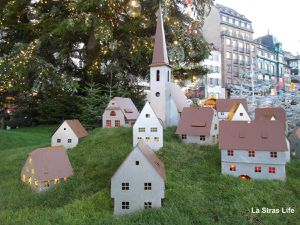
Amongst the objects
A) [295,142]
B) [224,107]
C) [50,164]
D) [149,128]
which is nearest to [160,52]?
[149,128]

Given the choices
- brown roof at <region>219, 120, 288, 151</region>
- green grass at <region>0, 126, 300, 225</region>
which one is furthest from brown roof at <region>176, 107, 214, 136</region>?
brown roof at <region>219, 120, 288, 151</region>

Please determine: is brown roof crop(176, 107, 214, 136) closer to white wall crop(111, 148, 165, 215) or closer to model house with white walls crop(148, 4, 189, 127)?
model house with white walls crop(148, 4, 189, 127)

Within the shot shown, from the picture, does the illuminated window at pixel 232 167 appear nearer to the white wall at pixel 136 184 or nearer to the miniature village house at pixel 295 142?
the white wall at pixel 136 184

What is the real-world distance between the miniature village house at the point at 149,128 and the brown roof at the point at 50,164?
12.3 ft

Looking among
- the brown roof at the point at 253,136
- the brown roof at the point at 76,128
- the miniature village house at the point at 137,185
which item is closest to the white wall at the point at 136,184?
the miniature village house at the point at 137,185

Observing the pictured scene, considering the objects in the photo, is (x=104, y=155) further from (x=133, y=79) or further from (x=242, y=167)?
(x=133, y=79)

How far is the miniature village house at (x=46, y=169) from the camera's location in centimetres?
1360

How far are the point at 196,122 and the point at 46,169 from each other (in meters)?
8.41

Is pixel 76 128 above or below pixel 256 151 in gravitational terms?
above

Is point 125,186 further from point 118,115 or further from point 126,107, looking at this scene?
point 126,107

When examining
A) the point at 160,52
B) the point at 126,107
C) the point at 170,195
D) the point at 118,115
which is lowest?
the point at 170,195

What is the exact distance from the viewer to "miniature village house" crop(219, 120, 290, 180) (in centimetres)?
1382

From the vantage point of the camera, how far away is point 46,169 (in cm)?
1373

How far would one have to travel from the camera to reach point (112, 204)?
12.0 metres
